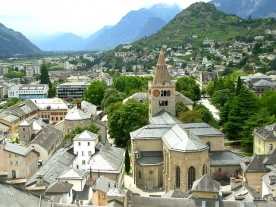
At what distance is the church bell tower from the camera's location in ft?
199

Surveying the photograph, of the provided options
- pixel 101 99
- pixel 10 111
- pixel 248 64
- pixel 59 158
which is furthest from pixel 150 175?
Result: pixel 248 64

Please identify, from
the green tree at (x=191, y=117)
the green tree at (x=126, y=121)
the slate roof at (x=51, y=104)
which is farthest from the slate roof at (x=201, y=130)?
the slate roof at (x=51, y=104)

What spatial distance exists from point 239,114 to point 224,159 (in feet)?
60.4

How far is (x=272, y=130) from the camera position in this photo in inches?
2144

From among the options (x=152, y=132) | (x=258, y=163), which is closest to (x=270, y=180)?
(x=258, y=163)

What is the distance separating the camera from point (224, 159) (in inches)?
1973

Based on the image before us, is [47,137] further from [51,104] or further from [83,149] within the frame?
[51,104]

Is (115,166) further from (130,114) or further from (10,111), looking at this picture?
(10,111)

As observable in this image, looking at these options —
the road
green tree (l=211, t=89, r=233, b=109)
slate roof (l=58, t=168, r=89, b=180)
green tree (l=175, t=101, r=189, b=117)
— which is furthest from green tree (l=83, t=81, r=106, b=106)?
slate roof (l=58, t=168, r=89, b=180)

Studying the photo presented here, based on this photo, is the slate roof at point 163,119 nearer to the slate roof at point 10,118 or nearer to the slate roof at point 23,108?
the slate roof at point 10,118

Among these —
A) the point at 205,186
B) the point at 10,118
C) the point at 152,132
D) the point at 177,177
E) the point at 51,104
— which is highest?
the point at 152,132

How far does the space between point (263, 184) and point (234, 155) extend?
8676 mm

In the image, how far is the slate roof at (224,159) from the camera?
49.1 meters

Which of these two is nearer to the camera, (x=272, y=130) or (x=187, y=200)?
(x=187, y=200)
